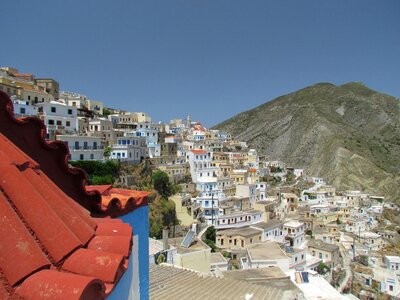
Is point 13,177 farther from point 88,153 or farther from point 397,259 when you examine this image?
point 397,259

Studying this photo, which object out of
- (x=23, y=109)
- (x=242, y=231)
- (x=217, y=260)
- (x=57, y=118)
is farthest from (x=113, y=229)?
(x=57, y=118)

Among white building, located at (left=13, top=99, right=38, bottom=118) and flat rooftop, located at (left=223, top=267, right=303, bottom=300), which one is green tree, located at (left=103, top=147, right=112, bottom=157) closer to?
white building, located at (left=13, top=99, right=38, bottom=118)

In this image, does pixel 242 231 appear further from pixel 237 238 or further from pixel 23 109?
pixel 23 109

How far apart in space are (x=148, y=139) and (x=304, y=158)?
2682 inches

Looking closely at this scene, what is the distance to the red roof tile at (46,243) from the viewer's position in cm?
159

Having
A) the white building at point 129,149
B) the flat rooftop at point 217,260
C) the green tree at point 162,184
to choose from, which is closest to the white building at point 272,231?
the flat rooftop at point 217,260

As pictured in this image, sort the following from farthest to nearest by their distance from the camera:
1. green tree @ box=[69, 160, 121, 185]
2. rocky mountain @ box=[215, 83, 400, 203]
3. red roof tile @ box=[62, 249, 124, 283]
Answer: rocky mountain @ box=[215, 83, 400, 203] → green tree @ box=[69, 160, 121, 185] → red roof tile @ box=[62, 249, 124, 283]

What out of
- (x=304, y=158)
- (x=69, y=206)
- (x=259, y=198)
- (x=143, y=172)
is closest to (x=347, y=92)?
(x=304, y=158)

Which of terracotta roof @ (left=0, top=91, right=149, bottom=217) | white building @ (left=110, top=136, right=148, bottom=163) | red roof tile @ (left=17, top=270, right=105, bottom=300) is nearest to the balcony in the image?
white building @ (left=110, top=136, right=148, bottom=163)

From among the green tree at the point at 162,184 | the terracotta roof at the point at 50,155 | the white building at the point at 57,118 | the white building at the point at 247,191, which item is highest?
the white building at the point at 57,118

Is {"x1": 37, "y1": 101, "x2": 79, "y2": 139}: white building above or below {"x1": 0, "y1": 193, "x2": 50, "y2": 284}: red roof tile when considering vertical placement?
above

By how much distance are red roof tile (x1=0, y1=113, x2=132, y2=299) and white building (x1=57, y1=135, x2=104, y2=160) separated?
103 feet

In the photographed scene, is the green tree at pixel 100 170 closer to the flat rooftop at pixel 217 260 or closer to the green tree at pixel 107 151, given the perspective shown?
the green tree at pixel 107 151

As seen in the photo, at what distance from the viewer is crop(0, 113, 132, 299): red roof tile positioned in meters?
1.59
